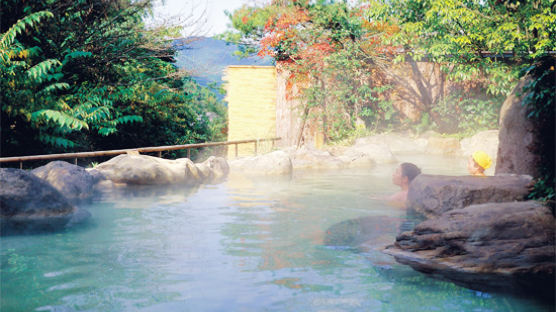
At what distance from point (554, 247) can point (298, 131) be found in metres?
11.9

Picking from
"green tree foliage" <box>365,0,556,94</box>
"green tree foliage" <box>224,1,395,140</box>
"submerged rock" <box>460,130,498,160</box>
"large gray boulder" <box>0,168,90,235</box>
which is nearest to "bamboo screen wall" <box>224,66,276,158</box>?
"green tree foliage" <box>224,1,395,140</box>

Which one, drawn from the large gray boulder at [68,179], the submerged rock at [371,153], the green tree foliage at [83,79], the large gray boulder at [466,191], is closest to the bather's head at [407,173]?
the large gray boulder at [466,191]

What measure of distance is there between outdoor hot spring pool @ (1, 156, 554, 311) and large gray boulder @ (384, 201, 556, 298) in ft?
0.91

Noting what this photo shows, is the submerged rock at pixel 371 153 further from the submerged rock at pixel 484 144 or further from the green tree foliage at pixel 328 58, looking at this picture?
the submerged rock at pixel 484 144

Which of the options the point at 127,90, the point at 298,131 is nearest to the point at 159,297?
the point at 127,90

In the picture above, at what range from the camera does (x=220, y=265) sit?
5.04 m

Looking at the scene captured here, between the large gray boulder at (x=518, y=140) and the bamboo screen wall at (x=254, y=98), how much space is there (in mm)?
10259

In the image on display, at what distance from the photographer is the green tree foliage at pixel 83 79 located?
34.6ft

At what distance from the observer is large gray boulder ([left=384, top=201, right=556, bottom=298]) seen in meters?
4.66

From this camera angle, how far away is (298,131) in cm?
1647

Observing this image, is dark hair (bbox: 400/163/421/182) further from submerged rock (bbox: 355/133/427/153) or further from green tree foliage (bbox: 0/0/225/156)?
submerged rock (bbox: 355/133/427/153)

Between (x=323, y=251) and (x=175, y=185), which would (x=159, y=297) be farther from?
(x=175, y=185)

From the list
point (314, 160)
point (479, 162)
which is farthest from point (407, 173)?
point (314, 160)

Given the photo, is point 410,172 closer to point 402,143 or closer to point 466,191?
point 466,191
